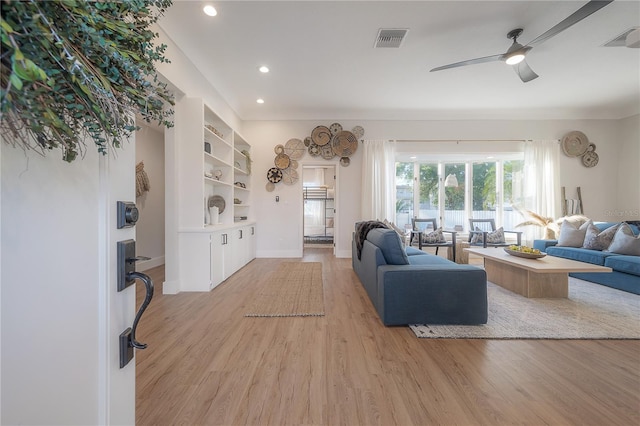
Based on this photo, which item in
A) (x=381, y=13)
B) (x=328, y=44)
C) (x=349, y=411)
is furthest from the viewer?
(x=328, y=44)

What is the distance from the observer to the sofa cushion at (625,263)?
311cm

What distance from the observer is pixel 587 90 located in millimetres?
4547

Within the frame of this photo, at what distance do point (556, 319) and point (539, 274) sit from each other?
747 millimetres

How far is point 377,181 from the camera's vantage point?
18.0 feet

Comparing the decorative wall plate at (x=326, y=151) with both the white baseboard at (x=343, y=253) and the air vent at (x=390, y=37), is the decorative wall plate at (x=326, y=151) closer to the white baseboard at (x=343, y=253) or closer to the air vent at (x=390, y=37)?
the white baseboard at (x=343, y=253)

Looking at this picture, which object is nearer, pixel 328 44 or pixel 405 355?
pixel 405 355

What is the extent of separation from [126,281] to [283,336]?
1.62 metres

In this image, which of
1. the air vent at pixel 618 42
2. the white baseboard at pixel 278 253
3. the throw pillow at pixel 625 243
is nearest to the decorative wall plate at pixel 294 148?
the white baseboard at pixel 278 253

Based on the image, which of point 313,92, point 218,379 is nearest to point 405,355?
point 218,379

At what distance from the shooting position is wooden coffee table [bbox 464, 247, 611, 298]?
2.75m

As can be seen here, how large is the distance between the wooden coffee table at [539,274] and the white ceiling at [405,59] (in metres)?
2.69

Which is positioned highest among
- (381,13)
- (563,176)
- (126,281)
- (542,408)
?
(381,13)

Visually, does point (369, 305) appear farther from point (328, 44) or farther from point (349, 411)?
point (328, 44)

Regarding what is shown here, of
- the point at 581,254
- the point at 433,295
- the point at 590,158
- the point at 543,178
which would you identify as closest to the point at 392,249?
the point at 433,295
